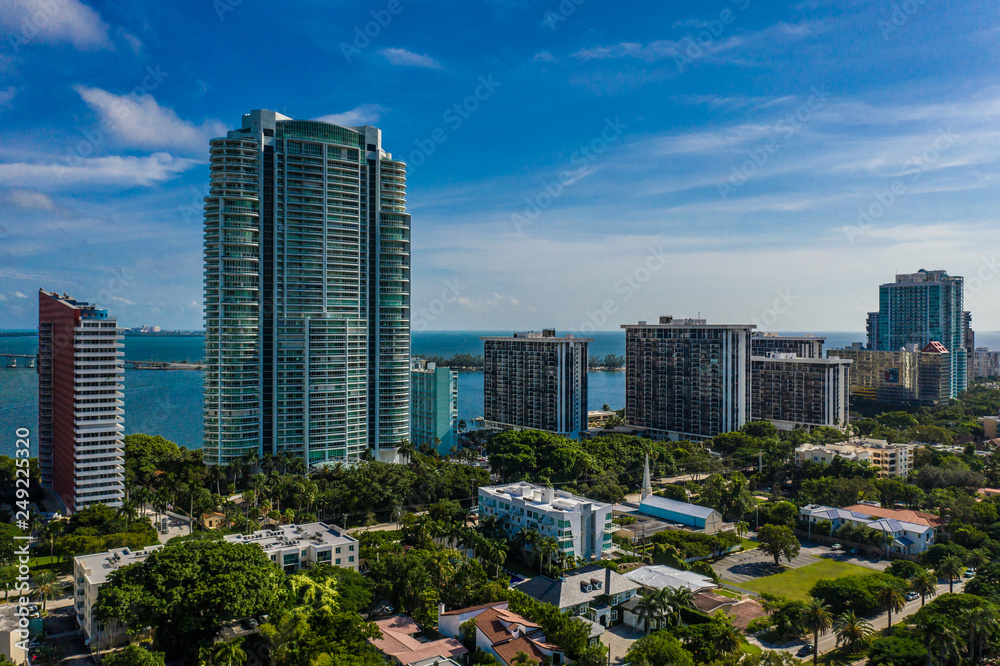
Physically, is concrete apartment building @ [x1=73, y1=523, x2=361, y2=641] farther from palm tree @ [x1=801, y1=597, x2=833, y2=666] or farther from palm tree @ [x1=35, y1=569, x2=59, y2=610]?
palm tree @ [x1=801, y1=597, x2=833, y2=666]

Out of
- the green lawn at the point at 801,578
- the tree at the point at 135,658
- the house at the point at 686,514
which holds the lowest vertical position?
the green lawn at the point at 801,578

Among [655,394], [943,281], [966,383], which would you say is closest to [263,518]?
[655,394]

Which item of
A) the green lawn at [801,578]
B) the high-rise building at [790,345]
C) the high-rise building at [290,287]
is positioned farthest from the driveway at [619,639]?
the high-rise building at [790,345]

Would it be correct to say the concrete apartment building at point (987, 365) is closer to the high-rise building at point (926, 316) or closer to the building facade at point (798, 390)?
the high-rise building at point (926, 316)

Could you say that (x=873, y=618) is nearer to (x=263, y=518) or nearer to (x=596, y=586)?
(x=596, y=586)

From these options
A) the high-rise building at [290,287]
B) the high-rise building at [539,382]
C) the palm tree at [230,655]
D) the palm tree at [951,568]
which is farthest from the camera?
the high-rise building at [539,382]

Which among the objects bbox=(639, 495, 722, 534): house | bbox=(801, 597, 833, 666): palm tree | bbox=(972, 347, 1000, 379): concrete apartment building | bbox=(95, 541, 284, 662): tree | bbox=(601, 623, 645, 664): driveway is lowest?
bbox=(601, 623, 645, 664): driveway

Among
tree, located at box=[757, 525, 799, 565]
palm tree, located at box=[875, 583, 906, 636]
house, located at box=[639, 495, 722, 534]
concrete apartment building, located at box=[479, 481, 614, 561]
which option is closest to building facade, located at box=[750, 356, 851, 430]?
house, located at box=[639, 495, 722, 534]
